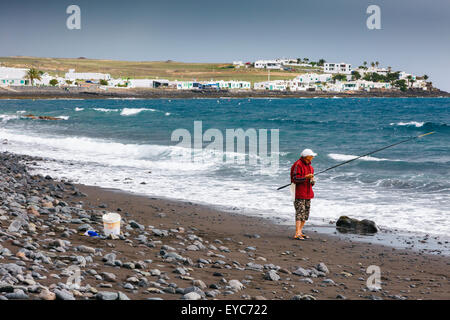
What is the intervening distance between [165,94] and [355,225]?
5982 inches

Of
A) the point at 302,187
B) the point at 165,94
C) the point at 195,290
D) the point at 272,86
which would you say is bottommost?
the point at 195,290

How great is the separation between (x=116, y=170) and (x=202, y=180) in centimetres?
367

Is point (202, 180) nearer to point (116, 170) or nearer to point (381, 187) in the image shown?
point (116, 170)

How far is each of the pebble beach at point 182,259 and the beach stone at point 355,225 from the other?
659 millimetres

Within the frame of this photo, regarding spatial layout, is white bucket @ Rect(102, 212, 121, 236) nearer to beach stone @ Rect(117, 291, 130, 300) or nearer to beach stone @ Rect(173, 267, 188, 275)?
beach stone @ Rect(173, 267, 188, 275)

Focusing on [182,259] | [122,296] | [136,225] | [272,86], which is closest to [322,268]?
[182,259]

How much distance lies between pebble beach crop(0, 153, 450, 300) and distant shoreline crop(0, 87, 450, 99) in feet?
396

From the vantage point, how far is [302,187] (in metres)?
9.37

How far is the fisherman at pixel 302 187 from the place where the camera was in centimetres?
930

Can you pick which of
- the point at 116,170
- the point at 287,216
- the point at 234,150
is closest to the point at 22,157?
the point at 116,170

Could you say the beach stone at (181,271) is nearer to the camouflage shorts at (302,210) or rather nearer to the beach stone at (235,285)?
the beach stone at (235,285)

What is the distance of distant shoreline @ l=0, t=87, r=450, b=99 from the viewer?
438ft

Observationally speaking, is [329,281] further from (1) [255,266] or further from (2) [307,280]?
(1) [255,266]

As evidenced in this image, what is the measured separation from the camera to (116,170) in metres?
17.9
